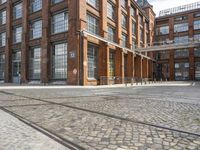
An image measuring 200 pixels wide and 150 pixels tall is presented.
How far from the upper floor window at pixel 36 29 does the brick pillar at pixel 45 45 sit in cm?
203

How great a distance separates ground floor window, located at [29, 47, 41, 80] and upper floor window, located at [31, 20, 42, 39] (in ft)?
5.87

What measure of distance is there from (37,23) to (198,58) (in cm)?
3477

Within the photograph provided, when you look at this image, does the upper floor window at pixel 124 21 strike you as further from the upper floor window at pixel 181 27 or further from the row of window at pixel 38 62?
the upper floor window at pixel 181 27

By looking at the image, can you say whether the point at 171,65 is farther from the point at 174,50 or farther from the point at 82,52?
the point at 82,52

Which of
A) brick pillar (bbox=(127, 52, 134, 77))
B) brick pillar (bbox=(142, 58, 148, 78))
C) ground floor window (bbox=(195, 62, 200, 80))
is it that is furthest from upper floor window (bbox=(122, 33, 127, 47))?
ground floor window (bbox=(195, 62, 200, 80))

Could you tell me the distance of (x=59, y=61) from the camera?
25.3 m

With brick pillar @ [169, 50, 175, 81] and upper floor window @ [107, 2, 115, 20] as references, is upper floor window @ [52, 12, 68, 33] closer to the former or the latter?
upper floor window @ [107, 2, 115, 20]

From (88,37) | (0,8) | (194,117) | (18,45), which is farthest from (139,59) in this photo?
(194,117)

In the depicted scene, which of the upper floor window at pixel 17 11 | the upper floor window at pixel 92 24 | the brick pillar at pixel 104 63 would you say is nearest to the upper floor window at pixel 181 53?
the brick pillar at pixel 104 63

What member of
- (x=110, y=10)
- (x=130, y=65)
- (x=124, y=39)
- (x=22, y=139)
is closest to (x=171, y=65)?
(x=130, y=65)

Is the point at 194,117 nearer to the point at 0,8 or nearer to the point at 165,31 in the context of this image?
the point at 0,8

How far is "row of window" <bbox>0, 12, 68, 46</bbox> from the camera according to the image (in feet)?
82.7

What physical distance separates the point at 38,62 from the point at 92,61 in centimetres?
733

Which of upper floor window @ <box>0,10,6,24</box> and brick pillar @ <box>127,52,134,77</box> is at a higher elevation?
upper floor window @ <box>0,10,6,24</box>
